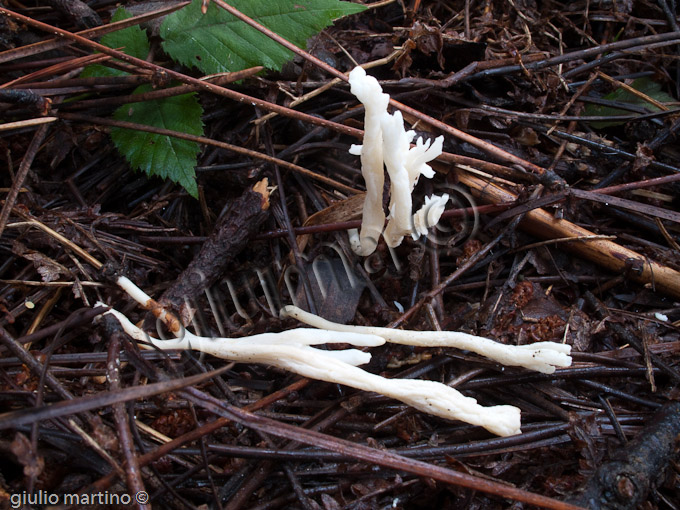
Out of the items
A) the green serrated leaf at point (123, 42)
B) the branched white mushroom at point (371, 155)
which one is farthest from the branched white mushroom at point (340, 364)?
the green serrated leaf at point (123, 42)

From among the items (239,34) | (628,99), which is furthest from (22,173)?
(628,99)

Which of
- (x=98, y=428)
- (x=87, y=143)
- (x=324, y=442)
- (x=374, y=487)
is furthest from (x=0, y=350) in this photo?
(x=374, y=487)

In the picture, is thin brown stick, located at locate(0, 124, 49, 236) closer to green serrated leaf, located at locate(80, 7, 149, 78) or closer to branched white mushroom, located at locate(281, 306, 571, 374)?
green serrated leaf, located at locate(80, 7, 149, 78)

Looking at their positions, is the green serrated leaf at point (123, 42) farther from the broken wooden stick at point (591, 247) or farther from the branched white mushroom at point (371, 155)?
the broken wooden stick at point (591, 247)

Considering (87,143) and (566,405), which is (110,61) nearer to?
(87,143)

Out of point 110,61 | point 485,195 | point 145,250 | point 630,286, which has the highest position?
point 110,61

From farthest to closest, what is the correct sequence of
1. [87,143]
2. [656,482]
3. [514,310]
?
[87,143]
[514,310]
[656,482]

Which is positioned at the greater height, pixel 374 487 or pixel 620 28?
pixel 620 28

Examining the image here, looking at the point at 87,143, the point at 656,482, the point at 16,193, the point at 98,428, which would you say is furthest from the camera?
the point at 87,143
